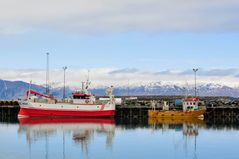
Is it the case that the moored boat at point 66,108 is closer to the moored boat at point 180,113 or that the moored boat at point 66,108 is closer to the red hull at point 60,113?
the red hull at point 60,113

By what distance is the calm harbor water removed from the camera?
49.5 m

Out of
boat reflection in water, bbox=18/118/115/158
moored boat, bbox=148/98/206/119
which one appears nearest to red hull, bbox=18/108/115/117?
moored boat, bbox=148/98/206/119

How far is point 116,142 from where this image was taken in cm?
5941

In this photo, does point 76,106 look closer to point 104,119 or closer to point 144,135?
point 104,119

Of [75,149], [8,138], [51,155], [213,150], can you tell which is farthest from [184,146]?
[8,138]

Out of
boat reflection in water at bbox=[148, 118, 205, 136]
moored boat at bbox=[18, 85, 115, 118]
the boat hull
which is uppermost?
moored boat at bbox=[18, 85, 115, 118]

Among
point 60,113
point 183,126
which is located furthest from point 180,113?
point 60,113

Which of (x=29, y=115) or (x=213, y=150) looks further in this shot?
(x=29, y=115)

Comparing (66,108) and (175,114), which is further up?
(66,108)

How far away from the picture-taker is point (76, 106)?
10162cm

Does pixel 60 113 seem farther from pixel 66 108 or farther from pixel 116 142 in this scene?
pixel 116 142

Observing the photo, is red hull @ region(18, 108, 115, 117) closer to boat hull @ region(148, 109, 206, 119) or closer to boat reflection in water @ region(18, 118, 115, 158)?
boat hull @ region(148, 109, 206, 119)

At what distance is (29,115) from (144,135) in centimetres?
Answer: 3903

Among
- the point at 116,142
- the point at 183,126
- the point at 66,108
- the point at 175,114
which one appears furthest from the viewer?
the point at 66,108
